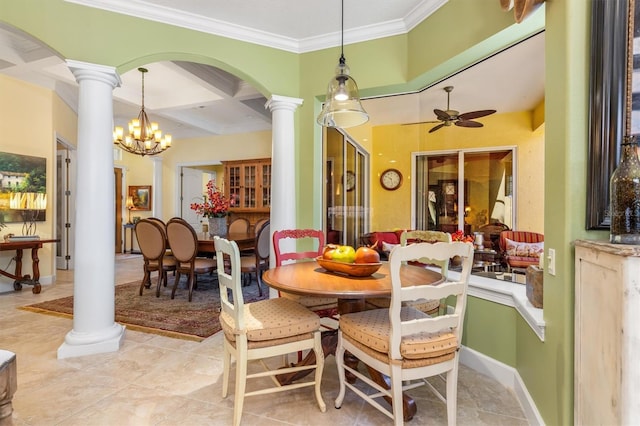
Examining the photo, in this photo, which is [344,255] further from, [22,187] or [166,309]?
[22,187]

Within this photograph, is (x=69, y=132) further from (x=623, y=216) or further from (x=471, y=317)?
(x=623, y=216)

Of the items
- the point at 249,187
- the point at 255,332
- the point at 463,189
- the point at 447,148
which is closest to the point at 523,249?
the point at 463,189

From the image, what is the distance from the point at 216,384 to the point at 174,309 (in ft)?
5.69

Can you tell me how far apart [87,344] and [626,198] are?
334cm

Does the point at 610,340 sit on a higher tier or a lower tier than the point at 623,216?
lower

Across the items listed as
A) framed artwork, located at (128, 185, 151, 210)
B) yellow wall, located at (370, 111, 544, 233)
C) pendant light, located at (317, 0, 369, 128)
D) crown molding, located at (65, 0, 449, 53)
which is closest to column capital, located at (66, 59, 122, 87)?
crown molding, located at (65, 0, 449, 53)

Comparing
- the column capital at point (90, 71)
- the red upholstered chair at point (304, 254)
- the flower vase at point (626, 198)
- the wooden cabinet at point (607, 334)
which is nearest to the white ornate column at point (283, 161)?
the red upholstered chair at point (304, 254)

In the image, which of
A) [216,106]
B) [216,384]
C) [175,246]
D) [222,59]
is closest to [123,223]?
[216,106]

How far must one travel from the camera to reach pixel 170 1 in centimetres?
261

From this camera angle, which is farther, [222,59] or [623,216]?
[222,59]

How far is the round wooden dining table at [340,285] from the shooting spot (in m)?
1.60

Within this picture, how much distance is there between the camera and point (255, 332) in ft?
5.68

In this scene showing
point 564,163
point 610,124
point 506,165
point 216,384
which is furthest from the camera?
point 506,165

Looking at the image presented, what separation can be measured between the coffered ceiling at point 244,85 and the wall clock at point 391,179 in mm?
931
